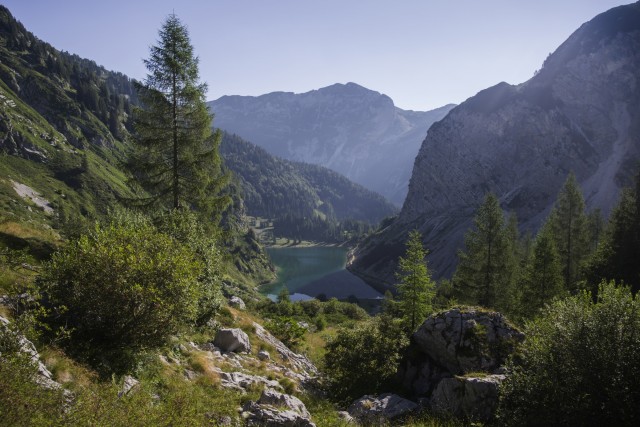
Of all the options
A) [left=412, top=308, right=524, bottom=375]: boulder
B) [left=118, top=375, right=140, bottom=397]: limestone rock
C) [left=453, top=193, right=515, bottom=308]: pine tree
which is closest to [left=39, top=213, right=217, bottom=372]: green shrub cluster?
[left=118, top=375, right=140, bottom=397]: limestone rock

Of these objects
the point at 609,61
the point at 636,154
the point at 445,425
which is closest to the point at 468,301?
the point at 445,425

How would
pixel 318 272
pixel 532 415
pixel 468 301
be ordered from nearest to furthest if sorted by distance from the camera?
1. pixel 532 415
2. pixel 468 301
3. pixel 318 272

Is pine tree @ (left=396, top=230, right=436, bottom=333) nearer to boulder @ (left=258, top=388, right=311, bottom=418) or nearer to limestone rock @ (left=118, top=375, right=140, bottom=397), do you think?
boulder @ (left=258, top=388, right=311, bottom=418)

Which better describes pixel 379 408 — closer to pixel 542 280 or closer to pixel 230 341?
pixel 230 341

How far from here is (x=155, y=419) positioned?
8.16m

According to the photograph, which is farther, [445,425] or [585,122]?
[585,122]

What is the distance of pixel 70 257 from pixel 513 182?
658 ft

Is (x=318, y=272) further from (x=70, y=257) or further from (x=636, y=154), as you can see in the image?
(x=70, y=257)

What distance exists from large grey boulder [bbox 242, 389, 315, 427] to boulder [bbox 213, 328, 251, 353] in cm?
668

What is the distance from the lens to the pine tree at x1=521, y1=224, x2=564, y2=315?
129ft

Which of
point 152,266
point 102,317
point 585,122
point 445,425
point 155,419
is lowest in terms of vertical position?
point 445,425

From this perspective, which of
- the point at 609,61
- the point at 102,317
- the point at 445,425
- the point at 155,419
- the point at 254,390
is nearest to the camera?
the point at 155,419

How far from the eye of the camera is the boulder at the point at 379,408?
1463 cm

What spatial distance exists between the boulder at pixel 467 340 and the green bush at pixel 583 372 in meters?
3.74
